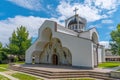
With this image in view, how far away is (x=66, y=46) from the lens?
1712 centimetres

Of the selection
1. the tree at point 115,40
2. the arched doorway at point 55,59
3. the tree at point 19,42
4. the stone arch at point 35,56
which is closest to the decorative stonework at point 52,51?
the arched doorway at point 55,59

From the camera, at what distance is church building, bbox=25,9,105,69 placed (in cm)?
1527

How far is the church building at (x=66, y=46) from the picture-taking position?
15.3 metres

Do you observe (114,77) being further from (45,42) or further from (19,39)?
(19,39)

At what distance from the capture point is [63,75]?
11703 millimetres

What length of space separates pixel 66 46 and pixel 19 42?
2392 centimetres

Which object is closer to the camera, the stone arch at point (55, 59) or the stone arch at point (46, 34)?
the stone arch at point (46, 34)

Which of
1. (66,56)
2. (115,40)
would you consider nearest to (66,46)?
(66,56)

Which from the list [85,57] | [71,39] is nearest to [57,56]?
[71,39]

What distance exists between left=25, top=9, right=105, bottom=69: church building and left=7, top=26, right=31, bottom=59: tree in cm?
1187

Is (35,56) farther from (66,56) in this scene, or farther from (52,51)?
(66,56)

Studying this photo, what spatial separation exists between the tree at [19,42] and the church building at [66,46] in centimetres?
1187

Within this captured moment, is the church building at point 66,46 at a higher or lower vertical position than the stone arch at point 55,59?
higher

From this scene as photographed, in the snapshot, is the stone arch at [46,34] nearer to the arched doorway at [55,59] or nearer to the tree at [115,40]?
the arched doorway at [55,59]
